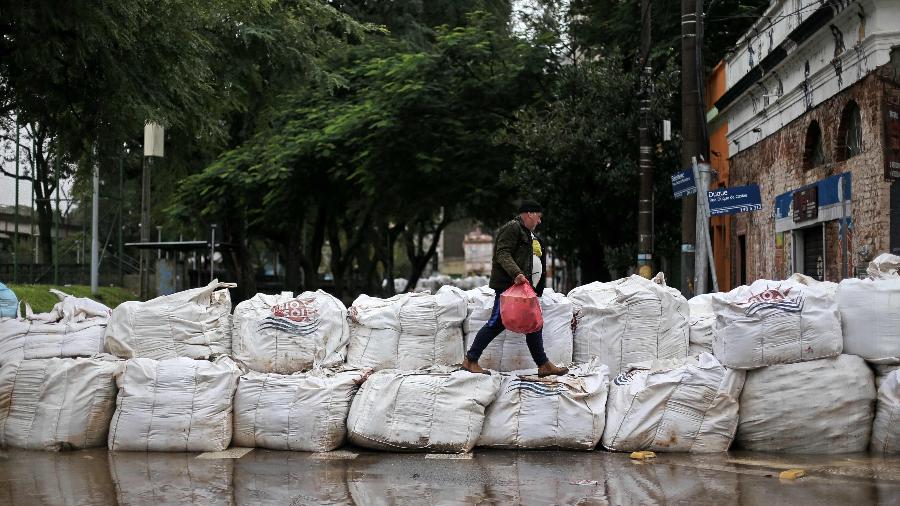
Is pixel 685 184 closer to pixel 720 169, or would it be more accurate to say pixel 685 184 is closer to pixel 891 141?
pixel 891 141

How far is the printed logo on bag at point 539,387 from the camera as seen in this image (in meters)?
7.57

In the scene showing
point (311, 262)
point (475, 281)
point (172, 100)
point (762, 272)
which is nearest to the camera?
point (172, 100)

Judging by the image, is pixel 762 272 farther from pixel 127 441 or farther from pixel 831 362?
pixel 127 441

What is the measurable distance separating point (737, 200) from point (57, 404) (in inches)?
258

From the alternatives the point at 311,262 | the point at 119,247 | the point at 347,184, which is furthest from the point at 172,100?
the point at 311,262

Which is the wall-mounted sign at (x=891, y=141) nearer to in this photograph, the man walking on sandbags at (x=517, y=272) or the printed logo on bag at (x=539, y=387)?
the man walking on sandbags at (x=517, y=272)

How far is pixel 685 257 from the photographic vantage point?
13344 millimetres

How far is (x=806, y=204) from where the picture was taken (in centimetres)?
1518

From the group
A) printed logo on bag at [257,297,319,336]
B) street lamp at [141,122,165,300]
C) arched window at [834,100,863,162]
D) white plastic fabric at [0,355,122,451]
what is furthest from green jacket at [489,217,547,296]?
street lamp at [141,122,165,300]

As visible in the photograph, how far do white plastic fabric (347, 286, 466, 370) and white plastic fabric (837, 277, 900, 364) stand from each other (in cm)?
267

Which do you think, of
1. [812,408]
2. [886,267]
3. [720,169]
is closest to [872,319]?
[886,267]

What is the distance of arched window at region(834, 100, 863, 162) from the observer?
1323 centimetres

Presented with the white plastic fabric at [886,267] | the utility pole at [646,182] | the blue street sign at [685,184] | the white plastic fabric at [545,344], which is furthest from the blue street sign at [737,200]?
the utility pole at [646,182]

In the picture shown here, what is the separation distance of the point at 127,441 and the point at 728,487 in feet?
13.1
